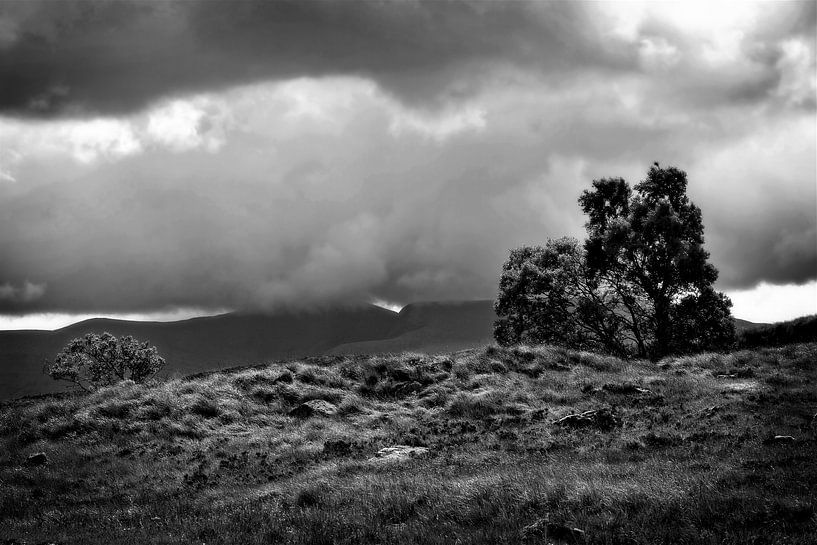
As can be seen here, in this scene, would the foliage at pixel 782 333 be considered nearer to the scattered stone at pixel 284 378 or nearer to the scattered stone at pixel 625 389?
the scattered stone at pixel 625 389

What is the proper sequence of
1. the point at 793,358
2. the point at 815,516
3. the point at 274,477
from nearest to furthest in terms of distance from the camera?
the point at 815,516 < the point at 274,477 < the point at 793,358

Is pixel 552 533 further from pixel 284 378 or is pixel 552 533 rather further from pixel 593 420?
pixel 284 378

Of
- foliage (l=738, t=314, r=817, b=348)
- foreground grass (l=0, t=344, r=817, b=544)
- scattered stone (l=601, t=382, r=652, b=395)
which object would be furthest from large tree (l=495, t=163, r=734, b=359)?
scattered stone (l=601, t=382, r=652, b=395)

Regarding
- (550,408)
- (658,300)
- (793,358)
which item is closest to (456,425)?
(550,408)

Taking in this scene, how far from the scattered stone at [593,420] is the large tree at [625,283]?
62.3 feet

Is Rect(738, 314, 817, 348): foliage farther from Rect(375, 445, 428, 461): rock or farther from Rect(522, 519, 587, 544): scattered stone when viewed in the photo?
Rect(522, 519, 587, 544): scattered stone

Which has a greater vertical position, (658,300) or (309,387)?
(658,300)

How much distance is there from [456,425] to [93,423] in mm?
15164

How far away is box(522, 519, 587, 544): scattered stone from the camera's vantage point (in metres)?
8.25

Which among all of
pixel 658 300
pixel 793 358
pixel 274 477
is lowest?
pixel 274 477

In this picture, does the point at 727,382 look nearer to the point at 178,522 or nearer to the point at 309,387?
the point at 309,387

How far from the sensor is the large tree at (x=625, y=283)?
120 feet

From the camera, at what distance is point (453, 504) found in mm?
10523

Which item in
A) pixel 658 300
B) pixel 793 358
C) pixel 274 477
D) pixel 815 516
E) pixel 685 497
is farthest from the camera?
pixel 658 300
